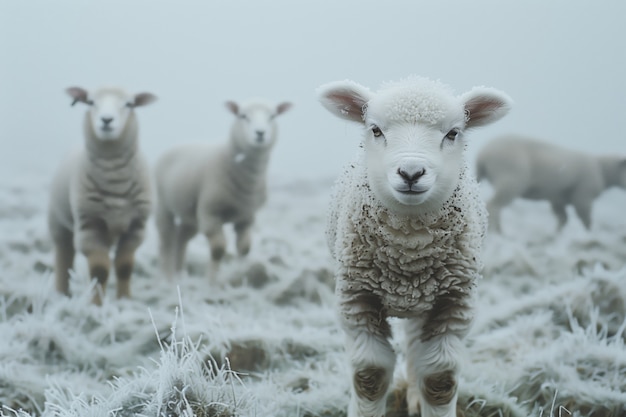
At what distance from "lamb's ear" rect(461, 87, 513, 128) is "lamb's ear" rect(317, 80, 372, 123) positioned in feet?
1.04

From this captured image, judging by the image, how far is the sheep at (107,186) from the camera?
11.8 ft

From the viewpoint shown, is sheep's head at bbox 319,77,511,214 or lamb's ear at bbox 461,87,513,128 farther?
lamb's ear at bbox 461,87,513,128

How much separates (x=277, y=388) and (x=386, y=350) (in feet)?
2.75

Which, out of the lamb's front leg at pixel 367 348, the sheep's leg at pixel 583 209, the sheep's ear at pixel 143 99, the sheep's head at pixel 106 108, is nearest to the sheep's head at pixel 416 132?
the lamb's front leg at pixel 367 348

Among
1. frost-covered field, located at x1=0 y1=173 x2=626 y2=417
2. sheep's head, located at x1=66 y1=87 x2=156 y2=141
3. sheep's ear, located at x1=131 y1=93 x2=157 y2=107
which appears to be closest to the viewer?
frost-covered field, located at x1=0 y1=173 x2=626 y2=417

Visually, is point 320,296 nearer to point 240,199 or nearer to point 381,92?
A: point 240,199

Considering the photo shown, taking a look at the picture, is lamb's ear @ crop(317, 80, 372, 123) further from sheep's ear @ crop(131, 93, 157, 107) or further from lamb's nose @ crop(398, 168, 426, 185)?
sheep's ear @ crop(131, 93, 157, 107)

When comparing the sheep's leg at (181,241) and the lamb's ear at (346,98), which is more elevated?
the lamb's ear at (346,98)

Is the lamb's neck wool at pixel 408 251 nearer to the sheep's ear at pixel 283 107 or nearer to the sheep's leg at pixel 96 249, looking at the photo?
the sheep's leg at pixel 96 249

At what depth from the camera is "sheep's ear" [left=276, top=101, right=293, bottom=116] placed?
418 centimetres

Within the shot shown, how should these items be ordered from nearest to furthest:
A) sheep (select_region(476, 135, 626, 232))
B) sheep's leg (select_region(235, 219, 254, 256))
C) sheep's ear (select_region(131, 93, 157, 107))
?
sheep's ear (select_region(131, 93, 157, 107)), sheep's leg (select_region(235, 219, 254, 256)), sheep (select_region(476, 135, 626, 232))

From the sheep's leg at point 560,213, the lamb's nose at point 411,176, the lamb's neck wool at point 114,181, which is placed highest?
the lamb's nose at point 411,176

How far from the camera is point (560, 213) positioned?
5.07m

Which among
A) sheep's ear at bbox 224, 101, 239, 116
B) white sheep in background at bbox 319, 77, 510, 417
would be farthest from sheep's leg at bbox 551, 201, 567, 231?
white sheep in background at bbox 319, 77, 510, 417
